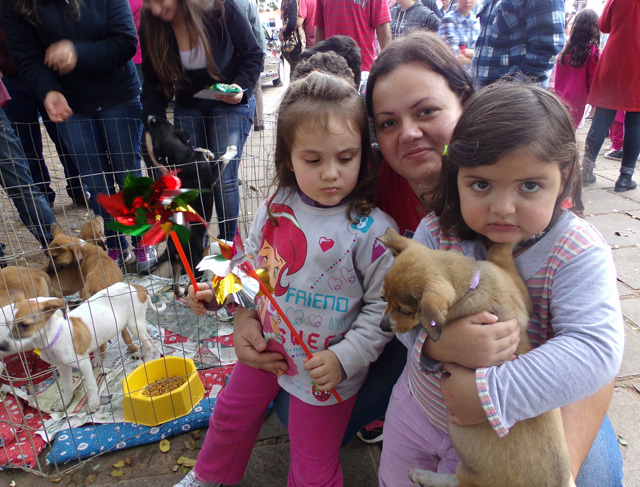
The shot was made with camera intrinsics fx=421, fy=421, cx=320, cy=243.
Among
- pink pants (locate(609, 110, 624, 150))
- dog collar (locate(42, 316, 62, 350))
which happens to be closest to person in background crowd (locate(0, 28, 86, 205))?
dog collar (locate(42, 316, 62, 350))

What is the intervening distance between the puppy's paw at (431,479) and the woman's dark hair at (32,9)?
4.04 m

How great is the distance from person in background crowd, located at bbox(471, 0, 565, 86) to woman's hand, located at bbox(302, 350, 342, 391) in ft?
10.5

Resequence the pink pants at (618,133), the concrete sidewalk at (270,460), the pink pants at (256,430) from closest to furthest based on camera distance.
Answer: the pink pants at (256,430) → the concrete sidewalk at (270,460) → the pink pants at (618,133)

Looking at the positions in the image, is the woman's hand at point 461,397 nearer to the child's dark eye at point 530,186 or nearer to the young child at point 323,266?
the young child at point 323,266

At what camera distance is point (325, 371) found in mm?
1674

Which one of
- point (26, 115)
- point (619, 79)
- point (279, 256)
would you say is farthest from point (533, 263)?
point (619, 79)

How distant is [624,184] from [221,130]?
226 inches

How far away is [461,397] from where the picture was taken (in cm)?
138

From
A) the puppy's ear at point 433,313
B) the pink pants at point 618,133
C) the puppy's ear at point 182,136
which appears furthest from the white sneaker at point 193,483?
the pink pants at point 618,133

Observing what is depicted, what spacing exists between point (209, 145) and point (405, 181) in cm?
234

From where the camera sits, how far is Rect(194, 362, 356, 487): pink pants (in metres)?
1.85

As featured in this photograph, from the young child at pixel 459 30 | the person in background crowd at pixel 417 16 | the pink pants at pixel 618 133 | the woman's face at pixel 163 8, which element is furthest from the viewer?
the pink pants at pixel 618 133

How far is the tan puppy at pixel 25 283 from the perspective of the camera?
9.52ft

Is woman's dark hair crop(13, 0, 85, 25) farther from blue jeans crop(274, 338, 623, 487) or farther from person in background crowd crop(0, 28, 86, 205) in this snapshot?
blue jeans crop(274, 338, 623, 487)
